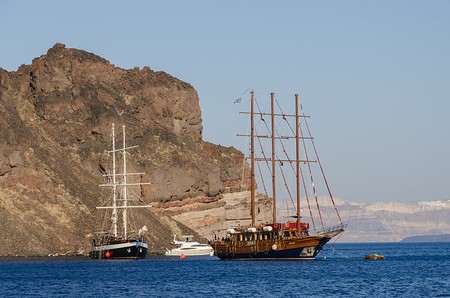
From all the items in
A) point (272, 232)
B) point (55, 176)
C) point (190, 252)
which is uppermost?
point (55, 176)

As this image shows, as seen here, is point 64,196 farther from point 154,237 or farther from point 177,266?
point 177,266

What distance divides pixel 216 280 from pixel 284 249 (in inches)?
1144

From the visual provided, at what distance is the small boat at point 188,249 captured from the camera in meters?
175

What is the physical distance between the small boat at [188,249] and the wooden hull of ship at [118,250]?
20.4 metres

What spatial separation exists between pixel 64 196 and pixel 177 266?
120 ft

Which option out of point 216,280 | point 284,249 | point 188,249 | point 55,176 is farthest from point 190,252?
point 216,280

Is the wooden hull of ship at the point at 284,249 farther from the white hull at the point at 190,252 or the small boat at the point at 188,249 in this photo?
the white hull at the point at 190,252

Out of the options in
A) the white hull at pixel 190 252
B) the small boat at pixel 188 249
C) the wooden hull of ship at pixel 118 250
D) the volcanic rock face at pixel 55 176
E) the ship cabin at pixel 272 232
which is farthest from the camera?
the small boat at pixel 188 249

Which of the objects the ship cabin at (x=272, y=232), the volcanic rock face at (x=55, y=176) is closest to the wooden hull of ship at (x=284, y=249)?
the ship cabin at (x=272, y=232)

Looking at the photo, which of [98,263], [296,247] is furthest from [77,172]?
[296,247]

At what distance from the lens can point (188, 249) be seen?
180 metres

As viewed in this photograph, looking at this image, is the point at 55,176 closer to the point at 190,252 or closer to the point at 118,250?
the point at 118,250

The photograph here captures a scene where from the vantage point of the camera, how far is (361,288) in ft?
303

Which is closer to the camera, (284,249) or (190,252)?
(284,249)
